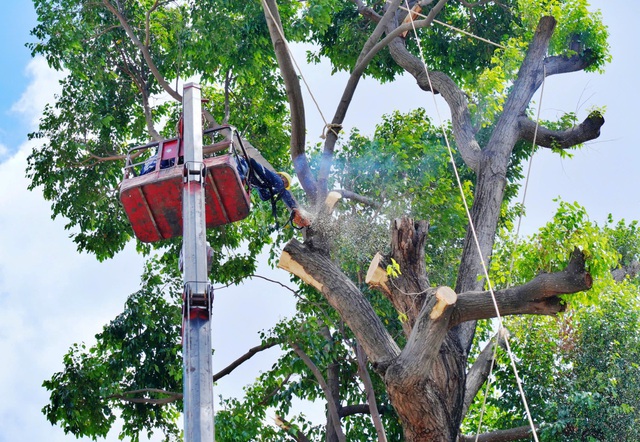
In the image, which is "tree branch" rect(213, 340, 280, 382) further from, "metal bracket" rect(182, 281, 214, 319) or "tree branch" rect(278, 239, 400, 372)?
"metal bracket" rect(182, 281, 214, 319)

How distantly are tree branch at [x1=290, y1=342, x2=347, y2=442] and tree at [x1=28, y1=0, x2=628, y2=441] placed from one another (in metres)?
0.03

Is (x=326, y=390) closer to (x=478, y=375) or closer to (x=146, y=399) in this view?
(x=146, y=399)

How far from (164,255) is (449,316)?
6138 mm

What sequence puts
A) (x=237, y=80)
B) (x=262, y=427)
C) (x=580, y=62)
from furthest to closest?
(x=237, y=80), (x=262, y=427), (x=580, y=62)

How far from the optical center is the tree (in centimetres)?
816

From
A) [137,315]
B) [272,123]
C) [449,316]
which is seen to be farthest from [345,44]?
[449,316]

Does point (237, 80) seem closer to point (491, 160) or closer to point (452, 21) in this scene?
point (452, 21)

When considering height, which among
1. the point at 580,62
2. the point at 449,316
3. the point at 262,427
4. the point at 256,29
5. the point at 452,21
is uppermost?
the point at 452,21

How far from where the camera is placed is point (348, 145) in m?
12.4

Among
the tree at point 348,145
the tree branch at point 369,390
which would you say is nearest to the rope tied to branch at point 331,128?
the tree at point 348,145

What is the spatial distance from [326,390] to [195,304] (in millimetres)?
6469

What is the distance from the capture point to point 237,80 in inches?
481

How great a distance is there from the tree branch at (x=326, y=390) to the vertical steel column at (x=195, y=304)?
5945mm

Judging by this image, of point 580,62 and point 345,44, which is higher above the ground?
point 345,44
